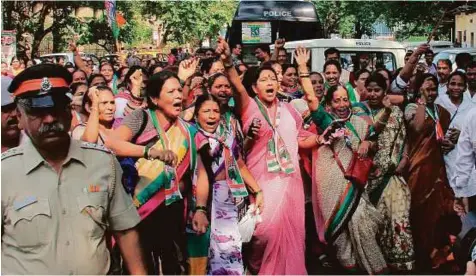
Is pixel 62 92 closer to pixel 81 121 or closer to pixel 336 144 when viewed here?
pixel 81 121

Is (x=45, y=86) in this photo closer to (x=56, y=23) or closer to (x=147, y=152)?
(x=147, y=152)

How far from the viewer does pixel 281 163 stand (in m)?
6.05

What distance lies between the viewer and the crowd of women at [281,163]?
5223mm

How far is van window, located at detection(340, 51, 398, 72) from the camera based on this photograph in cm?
1138

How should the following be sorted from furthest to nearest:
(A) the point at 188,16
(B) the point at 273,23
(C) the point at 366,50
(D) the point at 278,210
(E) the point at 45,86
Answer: (A) the point at 188,16 → (B) the point at 273,23 → (C) the point at 366,50 → (D) the point at 278,210 → (E) the point at 45,86

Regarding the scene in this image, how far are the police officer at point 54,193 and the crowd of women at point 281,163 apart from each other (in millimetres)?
1298

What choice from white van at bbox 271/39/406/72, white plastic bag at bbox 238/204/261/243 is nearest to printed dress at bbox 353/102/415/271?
white plastic bag at bbox 238/204/261/243

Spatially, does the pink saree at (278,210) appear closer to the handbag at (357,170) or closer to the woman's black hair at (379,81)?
the handbag at (357,170)

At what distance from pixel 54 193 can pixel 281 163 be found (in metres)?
2.99

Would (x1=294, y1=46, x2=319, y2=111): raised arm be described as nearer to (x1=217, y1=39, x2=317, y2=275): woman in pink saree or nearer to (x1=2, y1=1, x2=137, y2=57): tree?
(x1=217, y1=39, x2=317, y2=275): woman in pink saree

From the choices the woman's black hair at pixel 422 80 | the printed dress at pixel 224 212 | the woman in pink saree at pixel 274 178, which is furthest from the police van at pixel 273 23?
the printed dress at pixel 224 212

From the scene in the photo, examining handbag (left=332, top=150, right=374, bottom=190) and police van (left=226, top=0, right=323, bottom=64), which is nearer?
handbag (left=332, top=150, right=374, bottom=190)

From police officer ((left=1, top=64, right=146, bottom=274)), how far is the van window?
8.27 m

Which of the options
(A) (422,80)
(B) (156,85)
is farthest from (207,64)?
(B) (156,85)
